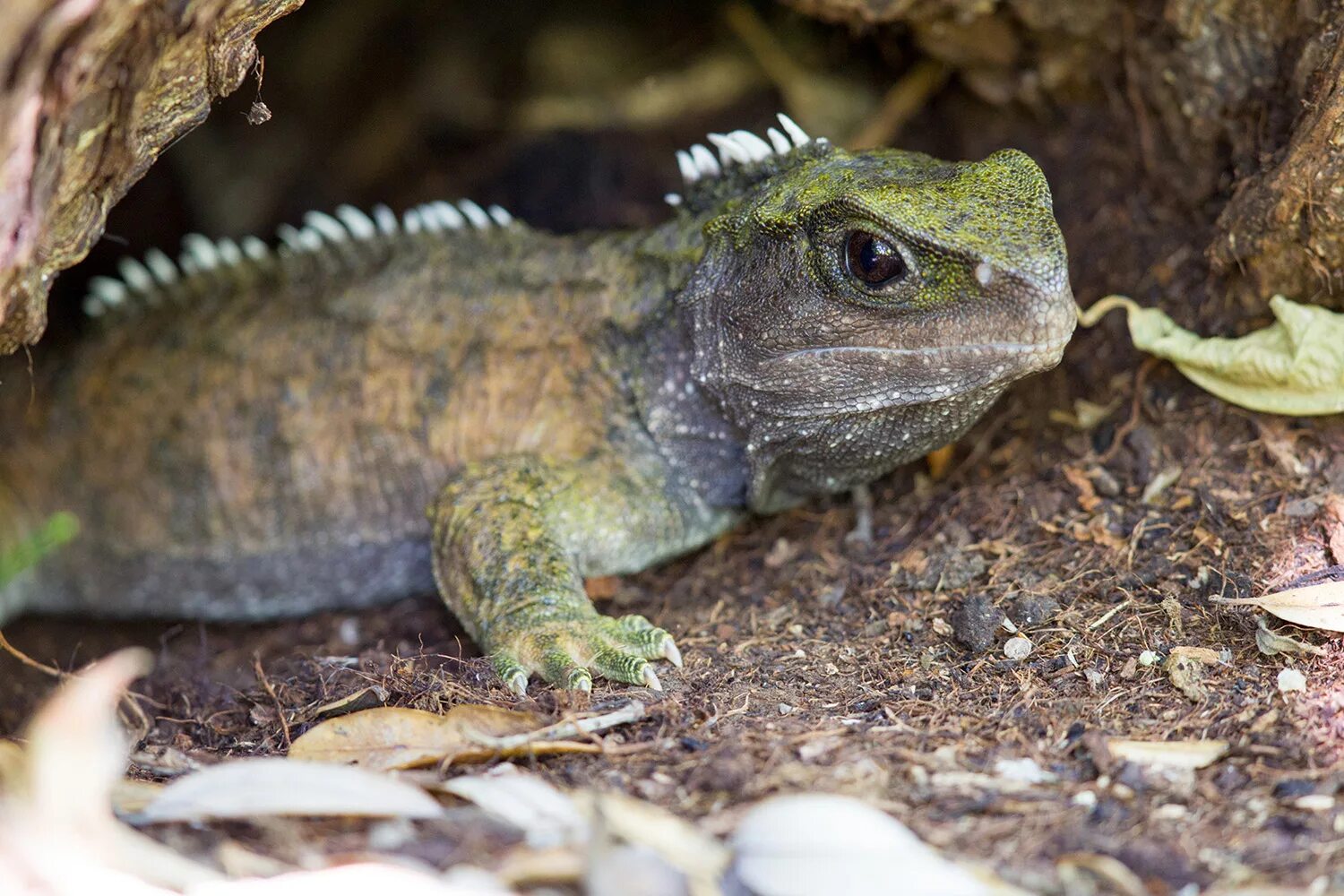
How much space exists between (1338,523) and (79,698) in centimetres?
422

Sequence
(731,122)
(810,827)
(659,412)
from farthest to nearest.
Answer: (731,122) → (659,412) → (810,827)

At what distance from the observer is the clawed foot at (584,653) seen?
4.21 m

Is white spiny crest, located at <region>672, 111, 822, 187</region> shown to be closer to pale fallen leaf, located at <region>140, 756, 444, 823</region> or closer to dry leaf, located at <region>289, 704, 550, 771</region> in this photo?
dry leaf, located at <region>289, 704, 550, 771</region>

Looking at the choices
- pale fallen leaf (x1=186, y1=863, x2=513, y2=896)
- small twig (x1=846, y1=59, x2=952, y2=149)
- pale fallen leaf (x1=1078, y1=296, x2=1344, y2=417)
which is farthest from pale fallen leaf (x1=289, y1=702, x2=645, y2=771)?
small twig (x1=846, y1=59, x2=952, y2=149)

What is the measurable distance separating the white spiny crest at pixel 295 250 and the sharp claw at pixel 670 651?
274 cm

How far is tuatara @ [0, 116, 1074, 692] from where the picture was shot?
4426 millimetres

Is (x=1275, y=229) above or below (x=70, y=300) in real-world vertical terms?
below

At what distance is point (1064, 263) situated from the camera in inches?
169

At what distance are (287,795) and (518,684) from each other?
1.25 metres

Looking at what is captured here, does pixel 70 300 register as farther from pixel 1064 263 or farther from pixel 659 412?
pixel 1064 263

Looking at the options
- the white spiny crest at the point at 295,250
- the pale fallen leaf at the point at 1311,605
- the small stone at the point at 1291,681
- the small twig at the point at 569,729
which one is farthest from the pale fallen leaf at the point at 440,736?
the white spiny crest at the point at 295,250

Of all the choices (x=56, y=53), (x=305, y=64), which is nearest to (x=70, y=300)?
(x=305, y=64)

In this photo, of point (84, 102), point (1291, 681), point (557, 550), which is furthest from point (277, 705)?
point (1291, 681)

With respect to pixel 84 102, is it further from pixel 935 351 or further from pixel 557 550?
pixel 935 351
